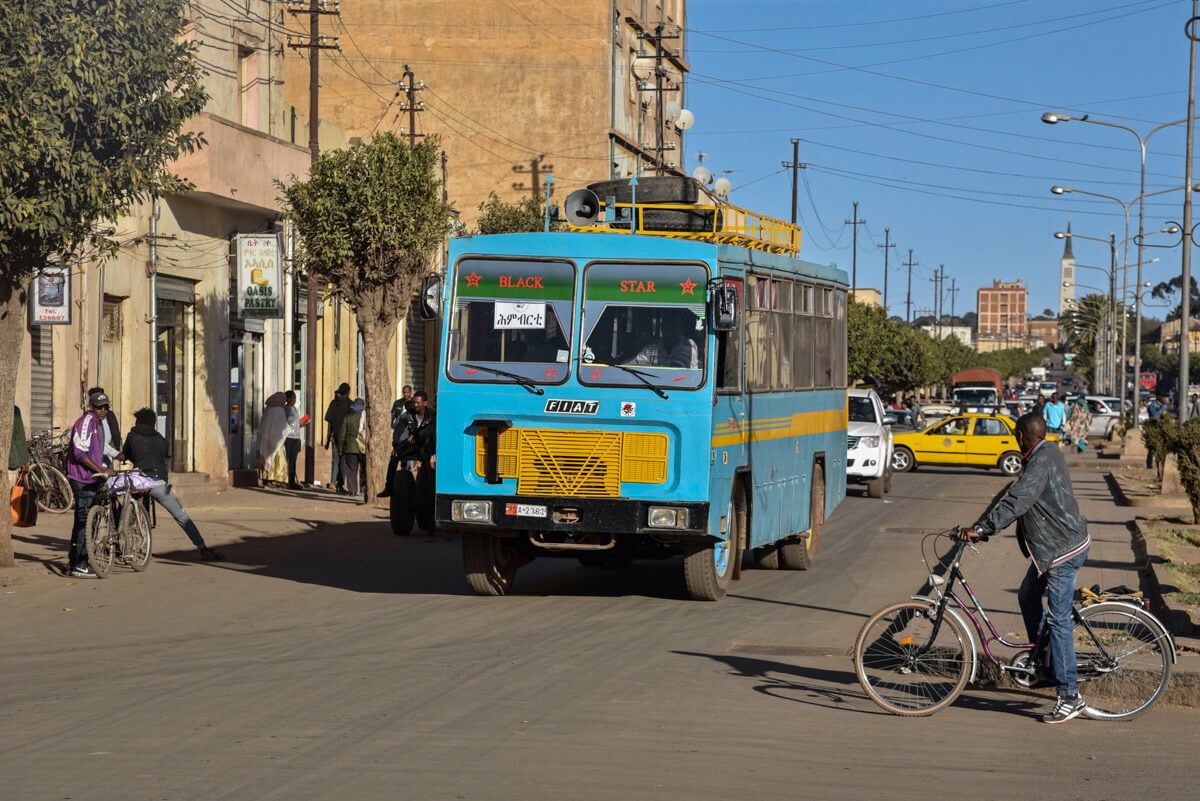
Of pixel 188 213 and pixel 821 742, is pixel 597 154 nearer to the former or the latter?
pixel 188 213

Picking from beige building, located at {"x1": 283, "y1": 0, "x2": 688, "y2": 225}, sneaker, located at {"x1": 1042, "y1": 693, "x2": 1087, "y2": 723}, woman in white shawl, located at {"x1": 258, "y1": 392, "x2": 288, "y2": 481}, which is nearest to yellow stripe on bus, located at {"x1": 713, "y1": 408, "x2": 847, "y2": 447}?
sneaker, located at {"x1": 1042, "y1": 693, "x2": 1087, "y2": 723}

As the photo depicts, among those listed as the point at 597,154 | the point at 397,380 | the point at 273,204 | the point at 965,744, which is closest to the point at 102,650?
the point at 965,744

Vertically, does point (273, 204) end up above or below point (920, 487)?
above

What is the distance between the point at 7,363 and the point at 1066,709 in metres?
11.0

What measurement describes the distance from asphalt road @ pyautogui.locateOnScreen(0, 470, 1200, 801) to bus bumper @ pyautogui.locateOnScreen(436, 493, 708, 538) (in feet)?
2.32

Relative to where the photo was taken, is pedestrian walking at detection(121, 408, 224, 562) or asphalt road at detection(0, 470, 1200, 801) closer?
asphalt road at detection(0, 470, 1200, 801)

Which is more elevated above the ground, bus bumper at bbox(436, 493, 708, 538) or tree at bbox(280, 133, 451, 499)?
tree at bbox(280, 133, 451, 499)

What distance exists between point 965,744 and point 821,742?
0.74m

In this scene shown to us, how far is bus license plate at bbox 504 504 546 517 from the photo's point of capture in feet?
45.8

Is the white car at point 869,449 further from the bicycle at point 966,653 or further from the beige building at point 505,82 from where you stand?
the beige building at point 505,82

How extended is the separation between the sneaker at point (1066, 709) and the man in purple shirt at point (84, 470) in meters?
9.99

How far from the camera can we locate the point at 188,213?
29234 mm

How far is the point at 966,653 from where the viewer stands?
9.51 meters

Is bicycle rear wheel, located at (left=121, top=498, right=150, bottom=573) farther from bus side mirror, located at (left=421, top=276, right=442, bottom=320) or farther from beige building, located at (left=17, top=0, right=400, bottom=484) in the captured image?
beige building, located at (left=17, top=0, right=400, bottom=484)
